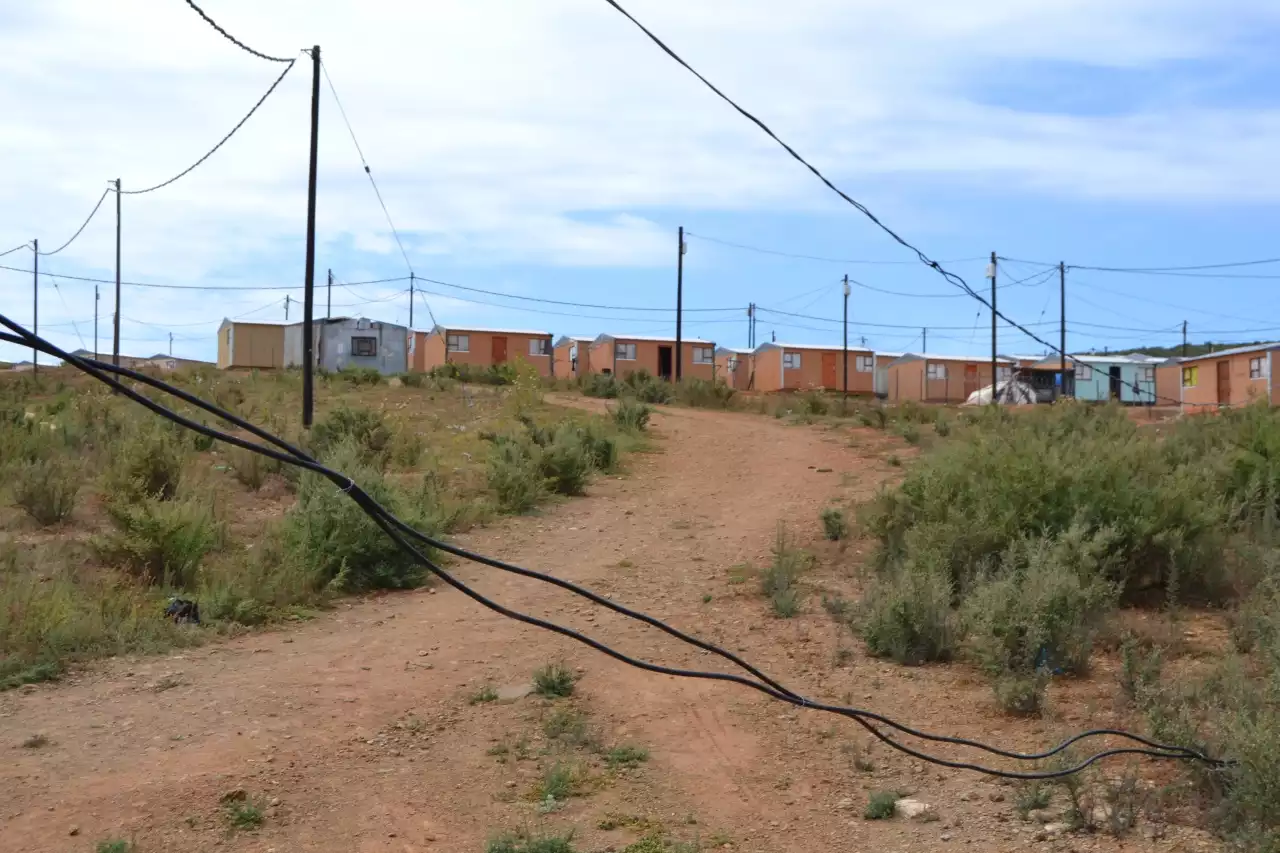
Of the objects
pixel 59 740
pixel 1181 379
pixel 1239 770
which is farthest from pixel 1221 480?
pixel 1181 379

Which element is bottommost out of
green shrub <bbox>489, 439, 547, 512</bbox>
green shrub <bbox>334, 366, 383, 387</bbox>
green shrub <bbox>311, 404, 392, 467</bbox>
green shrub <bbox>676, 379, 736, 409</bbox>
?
green shrub <bbox>489, 439, 547, 512</bbox>

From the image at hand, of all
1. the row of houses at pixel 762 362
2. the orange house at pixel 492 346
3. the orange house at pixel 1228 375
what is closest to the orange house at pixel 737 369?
the row of houses at pixel 762 362

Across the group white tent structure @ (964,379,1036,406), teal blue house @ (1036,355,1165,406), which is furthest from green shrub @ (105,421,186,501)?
teal blue house @ (1036,355,1165,406)

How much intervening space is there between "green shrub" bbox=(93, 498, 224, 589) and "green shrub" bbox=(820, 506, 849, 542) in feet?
18.4

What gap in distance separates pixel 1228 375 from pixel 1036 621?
37573mm

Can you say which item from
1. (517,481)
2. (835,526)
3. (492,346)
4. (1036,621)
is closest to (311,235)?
(517,481)

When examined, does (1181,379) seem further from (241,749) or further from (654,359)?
(241,749)

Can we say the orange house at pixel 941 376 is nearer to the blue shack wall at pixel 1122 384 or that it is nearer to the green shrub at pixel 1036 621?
the blue shack wall at pixel 1122 384

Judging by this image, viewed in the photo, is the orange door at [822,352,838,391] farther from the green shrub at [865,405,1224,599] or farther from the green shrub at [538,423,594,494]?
the green shrub at [865,405,1224,599]

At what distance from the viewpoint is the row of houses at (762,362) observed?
41781 millimetres

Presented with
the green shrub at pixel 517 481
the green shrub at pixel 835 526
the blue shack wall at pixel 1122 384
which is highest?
the blue shack wall at pixel 1122 384

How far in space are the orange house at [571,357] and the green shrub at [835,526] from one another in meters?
43.8

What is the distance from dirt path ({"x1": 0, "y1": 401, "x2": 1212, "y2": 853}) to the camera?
5.20 metres

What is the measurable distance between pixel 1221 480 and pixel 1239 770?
6489 millimetres
